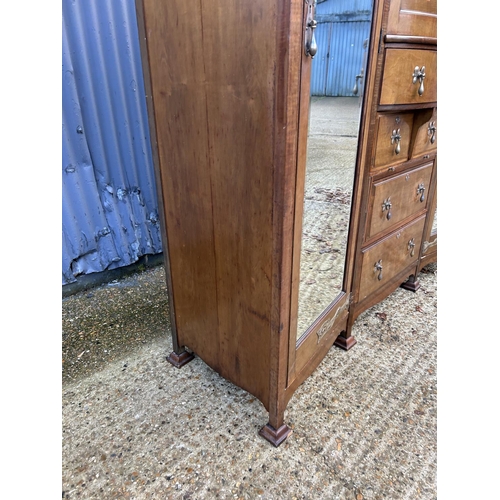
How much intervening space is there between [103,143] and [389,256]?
5.33 feet

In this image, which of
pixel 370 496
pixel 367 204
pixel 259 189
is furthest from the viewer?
pixel 367 204

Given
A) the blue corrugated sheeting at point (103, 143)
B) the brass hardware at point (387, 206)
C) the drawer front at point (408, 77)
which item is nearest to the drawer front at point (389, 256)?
the brass hardware at point (387, 206)

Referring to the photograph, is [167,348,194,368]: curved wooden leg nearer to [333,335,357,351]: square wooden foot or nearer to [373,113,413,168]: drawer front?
[333,335,357,351]: square wooden foot

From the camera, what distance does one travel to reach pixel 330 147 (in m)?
1.27

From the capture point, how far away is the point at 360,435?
131 cm

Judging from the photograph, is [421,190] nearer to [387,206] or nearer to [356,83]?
[387,206]

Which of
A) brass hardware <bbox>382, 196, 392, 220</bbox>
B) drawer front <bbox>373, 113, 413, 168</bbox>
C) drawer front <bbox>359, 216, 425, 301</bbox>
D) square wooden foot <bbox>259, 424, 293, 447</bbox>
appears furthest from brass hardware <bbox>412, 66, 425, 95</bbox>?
square wooden foot <bbox>259, 424, 293, 447</bbox>

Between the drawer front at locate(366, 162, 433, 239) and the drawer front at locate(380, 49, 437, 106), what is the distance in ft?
1.04

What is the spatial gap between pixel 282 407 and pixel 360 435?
0.31 meters

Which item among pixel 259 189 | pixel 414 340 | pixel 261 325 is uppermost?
pixel 259 189

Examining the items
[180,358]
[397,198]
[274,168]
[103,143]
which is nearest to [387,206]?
[397,198]

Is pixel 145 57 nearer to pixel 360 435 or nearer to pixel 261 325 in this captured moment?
pixel 261 325

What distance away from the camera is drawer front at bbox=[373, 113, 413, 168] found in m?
1.38

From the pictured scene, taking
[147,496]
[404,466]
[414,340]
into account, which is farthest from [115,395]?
[414,340]
